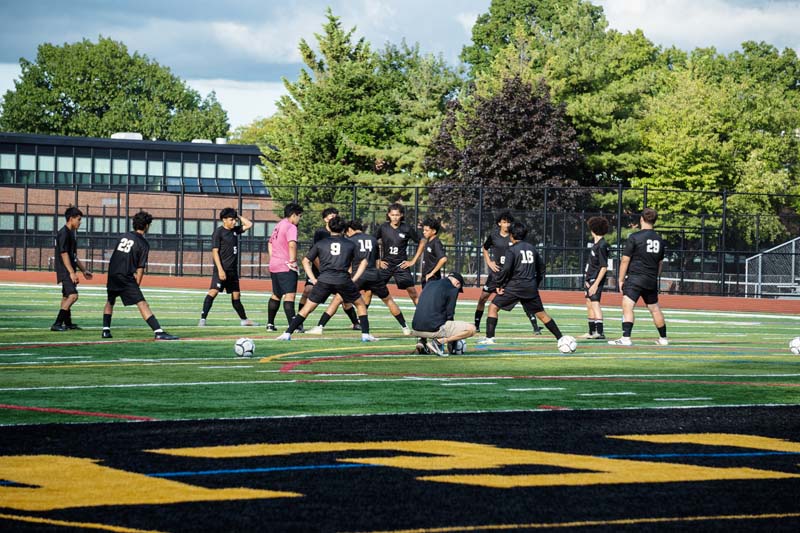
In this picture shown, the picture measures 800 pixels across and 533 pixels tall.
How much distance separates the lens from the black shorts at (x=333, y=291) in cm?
1582

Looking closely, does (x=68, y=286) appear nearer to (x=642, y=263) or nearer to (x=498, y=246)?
(x=498, y=246)

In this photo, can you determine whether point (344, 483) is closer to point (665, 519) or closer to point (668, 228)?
point (665, 519)

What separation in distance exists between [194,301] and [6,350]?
15003 mm

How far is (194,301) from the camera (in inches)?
1173

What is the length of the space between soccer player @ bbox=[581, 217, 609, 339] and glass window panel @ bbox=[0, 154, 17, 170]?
5139 cm

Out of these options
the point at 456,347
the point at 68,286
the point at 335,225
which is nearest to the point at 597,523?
the point at 456,347

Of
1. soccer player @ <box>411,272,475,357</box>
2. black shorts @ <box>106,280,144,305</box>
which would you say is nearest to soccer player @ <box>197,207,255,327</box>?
black shorts @ <box>106,280,144,305</box>

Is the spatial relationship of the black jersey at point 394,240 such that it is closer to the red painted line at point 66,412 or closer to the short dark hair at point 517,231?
the short dark hair at point 517,231

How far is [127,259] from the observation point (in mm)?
16312

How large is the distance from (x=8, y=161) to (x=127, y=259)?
50985mm

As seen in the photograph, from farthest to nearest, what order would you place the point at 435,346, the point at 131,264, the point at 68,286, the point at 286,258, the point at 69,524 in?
the point at 286,258, the point at 68,286, the point at 131,264, the point at 435,346, the point at 69,524

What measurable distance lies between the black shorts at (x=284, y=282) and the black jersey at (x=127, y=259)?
8.62 feet

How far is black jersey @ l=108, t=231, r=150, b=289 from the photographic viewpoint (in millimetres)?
16297

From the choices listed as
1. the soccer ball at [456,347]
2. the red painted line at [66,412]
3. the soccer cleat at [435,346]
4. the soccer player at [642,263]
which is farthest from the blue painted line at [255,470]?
the soccer player at [642,263]
